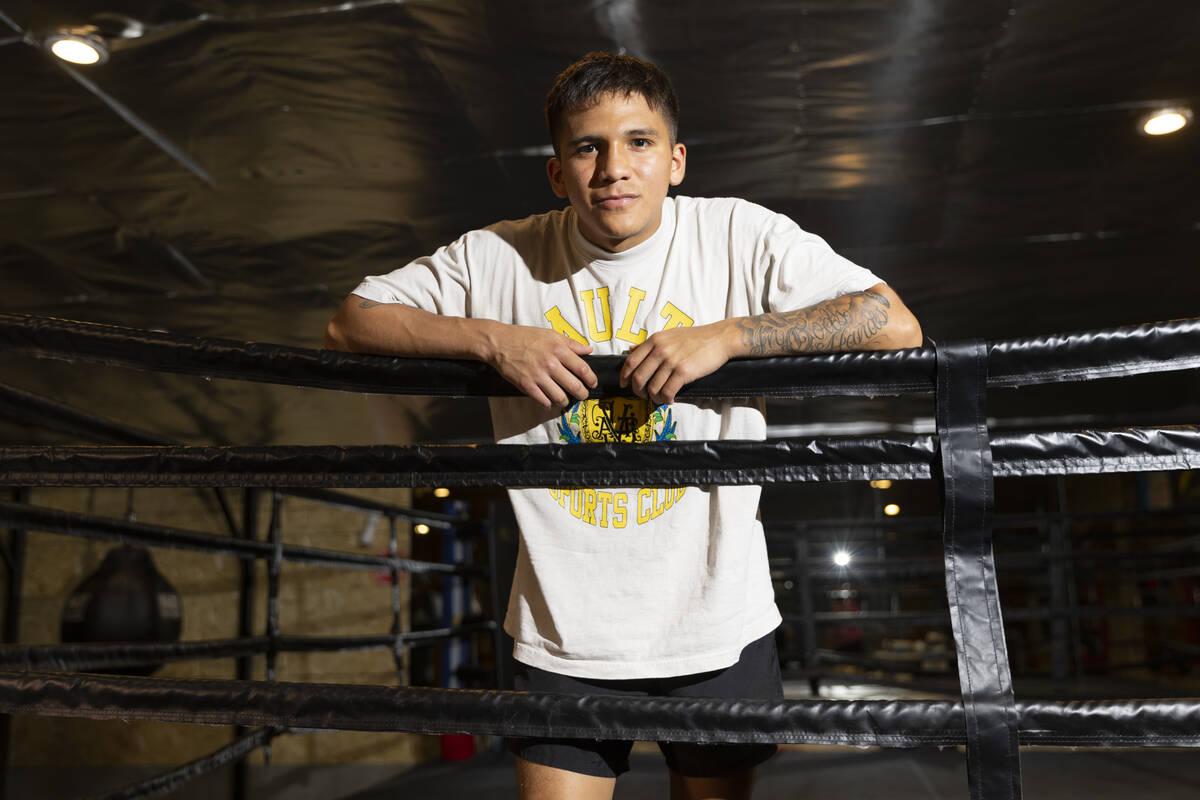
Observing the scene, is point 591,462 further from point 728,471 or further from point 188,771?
point 188,771

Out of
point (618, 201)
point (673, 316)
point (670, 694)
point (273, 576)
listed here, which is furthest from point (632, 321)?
point (273, 576)

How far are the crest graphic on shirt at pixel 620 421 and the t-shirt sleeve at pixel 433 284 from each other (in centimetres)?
26

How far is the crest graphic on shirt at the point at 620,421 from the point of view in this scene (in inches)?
42.9

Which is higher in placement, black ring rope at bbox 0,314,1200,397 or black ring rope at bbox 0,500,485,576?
black ring rope at bbox 0,314,1200,397

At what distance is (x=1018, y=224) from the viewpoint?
397cm

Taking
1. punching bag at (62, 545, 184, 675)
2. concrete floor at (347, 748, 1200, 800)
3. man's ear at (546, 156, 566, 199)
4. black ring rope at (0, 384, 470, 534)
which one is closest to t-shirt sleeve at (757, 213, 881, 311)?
man's ear at (546, 156, 566, 199)

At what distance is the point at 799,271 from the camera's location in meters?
1.14

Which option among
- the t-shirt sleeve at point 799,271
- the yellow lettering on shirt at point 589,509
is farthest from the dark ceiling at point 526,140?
the yellow lettering on shirt at point 589,509

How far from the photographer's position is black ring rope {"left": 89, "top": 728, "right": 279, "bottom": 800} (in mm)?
1402

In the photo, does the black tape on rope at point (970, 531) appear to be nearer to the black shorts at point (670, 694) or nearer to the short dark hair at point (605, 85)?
the black shorts at point (670, 694)

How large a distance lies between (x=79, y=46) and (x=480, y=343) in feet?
8.18

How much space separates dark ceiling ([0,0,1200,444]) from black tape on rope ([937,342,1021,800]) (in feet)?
6.88

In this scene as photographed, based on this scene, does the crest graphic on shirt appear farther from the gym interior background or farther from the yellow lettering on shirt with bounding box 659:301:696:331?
the gym interior background

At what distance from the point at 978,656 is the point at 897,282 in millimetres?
4119
